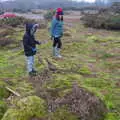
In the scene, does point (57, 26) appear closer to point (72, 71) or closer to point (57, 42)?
point (57, 42)

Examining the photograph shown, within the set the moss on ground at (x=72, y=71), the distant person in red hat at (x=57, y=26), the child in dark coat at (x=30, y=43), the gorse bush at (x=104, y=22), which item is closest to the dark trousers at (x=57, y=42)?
the distant person in red hat at (x=57, y=26)

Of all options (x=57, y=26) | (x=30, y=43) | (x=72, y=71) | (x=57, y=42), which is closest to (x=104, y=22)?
(x=57, y=42)

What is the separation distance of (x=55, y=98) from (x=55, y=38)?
18.3ft

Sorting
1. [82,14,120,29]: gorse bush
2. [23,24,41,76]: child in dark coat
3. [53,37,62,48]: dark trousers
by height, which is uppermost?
[23,24,41,76]: child in dark coat

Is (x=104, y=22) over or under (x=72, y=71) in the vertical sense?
under

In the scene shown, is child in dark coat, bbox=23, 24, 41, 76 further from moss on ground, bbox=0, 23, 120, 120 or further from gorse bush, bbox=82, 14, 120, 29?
gorse bush, bbox=82, 14, 120, 29

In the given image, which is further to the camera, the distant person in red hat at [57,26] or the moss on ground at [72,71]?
the distant person in red hat at [57,26]

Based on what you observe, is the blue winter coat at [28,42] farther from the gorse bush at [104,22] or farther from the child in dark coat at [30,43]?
the gorse bush at [104,22]

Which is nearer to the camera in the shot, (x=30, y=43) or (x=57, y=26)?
(x=30, y=43)

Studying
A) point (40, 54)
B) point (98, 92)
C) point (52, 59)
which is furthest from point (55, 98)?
point (40, 54)

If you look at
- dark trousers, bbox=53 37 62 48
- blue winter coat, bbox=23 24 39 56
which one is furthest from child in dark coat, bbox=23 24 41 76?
dark trousers, bbox=53 37 62 48

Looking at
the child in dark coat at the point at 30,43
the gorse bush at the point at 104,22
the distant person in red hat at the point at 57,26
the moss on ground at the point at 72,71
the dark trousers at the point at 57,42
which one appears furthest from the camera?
the gorse bush at the point at 104,22

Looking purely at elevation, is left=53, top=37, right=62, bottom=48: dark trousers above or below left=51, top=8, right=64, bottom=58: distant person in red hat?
below

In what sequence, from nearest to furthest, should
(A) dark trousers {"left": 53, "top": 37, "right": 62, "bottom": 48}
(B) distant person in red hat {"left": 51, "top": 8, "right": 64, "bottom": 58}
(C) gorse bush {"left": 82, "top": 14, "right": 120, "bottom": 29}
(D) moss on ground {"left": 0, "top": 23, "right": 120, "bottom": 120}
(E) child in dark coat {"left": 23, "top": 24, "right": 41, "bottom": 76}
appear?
(D) moss on ground {"left": 0, "top": 23, "right": 120, "bottom": 120}, (E) child in dark coat {"left": 23, "top": 24, "right": 41, "bottom": 76}, (B) distant person in red hat {"left": 51, "top": 8, "right": 64, "bottom": 58}, (A) dark trousers {"left": 53, "top": 37, "right": 62, "bottom": 48}, (C) gorse bush {"left": 82, "top": 14, "right": 120, "bottom": 29}
